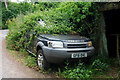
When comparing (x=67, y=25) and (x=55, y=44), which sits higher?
(x=67, y=25)

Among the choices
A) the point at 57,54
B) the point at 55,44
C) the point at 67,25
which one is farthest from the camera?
the point at 67,25

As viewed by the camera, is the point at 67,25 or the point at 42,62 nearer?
the point at 42,62

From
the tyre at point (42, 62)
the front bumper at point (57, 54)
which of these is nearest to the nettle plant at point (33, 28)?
the tyre at point (42, 62)

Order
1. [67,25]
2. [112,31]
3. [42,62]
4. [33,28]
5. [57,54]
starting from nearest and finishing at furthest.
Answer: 1. [57,54]
2. [42,62]
3. [33,28]
4. [67,25]
5. [112,31]

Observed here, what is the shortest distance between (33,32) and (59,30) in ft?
3.45

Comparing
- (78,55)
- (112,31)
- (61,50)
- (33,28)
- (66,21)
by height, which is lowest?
(78,55)

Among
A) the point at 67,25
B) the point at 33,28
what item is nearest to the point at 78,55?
the point at 67,25

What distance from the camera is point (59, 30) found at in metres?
4.61

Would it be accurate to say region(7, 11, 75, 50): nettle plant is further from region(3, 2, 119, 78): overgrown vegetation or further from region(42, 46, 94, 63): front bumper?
region(42, 46, 94, 63): front bumper

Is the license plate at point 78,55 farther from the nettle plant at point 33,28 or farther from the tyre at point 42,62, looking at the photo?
the nettle plant at point 33,28

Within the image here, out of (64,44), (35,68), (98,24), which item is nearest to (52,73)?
(35,68)

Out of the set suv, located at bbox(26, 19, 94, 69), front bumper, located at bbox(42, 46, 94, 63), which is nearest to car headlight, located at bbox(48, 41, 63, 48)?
suv, located at bbox(26, 19, 94, 69)

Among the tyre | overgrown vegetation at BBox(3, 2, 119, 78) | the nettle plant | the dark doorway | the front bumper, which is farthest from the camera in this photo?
the dark doorway

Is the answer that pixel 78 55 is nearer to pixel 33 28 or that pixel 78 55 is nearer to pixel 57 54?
pixel 57 54
